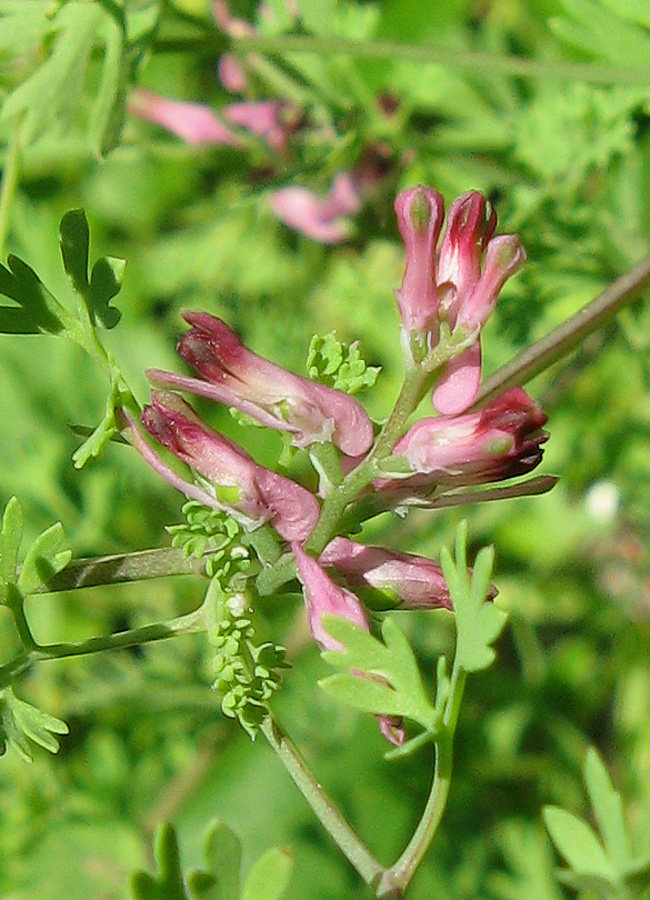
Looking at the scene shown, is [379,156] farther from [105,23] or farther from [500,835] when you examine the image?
[500,835]

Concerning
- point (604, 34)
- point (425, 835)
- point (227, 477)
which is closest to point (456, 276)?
point (227, 477)

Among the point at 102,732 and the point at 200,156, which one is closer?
the point at 200,156

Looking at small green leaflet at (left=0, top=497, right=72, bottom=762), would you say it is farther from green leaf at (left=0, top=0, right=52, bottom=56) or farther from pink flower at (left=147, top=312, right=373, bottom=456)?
green leaf at (left=0, top=0, right=52, bottom=56)

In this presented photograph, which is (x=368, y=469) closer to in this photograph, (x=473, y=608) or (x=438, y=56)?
(x=473, y=608)

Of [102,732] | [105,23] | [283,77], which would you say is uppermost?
[105,23]

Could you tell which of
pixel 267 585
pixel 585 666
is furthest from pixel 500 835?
pixel 267 585

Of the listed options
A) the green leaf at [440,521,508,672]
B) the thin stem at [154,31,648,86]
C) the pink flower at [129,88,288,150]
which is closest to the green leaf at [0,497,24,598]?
the green leaf at [440,521,508,672]
